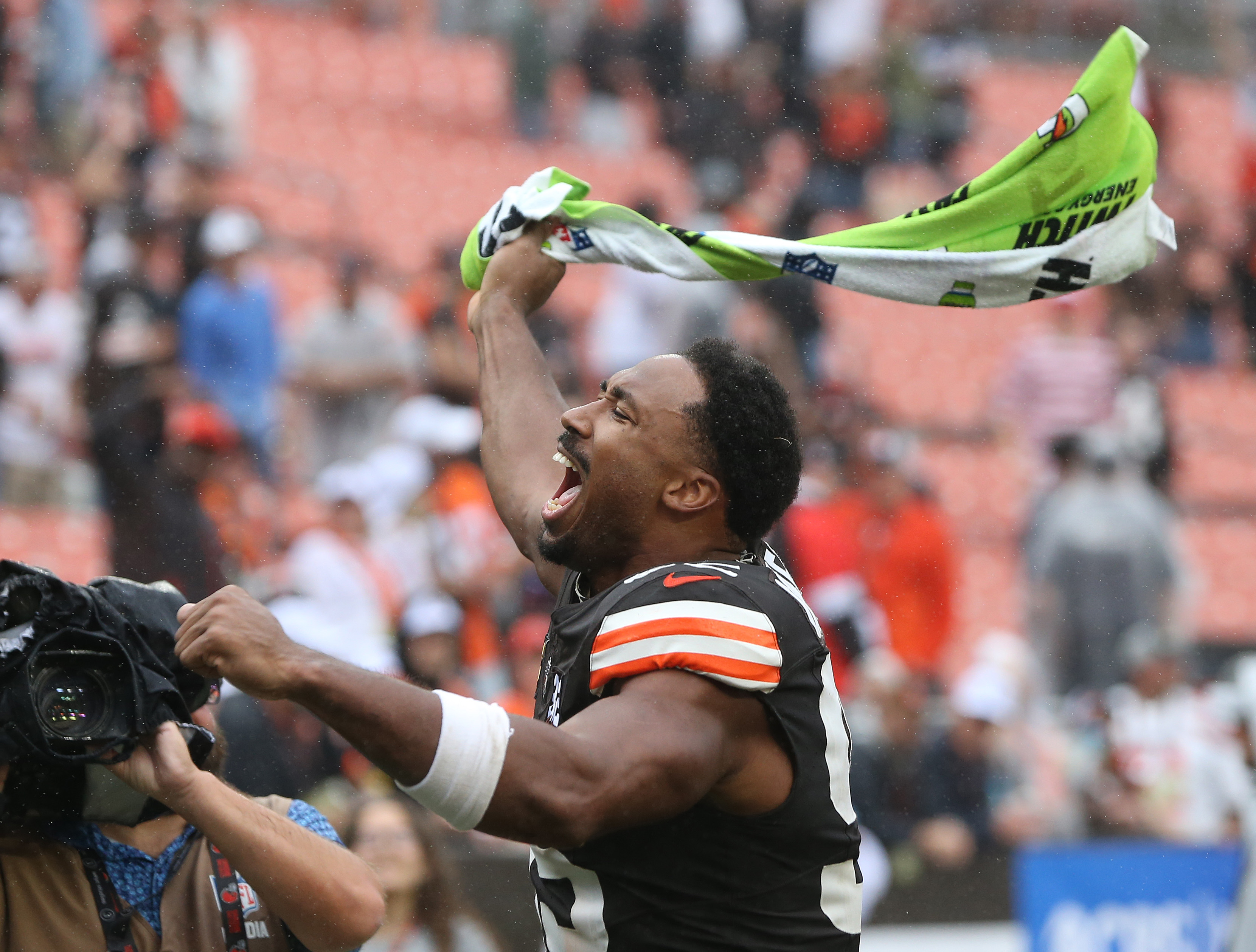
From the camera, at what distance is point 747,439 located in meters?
2.61

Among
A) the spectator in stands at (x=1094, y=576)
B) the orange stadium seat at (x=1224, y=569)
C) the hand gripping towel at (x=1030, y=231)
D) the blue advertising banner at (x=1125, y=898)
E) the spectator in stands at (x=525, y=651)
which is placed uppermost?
the hand gripping towel at (x=1030, y=231)

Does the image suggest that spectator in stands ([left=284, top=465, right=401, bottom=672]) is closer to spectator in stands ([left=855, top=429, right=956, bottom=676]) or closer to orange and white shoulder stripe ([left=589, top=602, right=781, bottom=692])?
spectator in stands ([left=855, top=429, right=956, bottom=676])

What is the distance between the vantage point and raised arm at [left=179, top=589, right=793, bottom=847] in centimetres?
196

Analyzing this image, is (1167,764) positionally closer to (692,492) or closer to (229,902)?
(692,492)

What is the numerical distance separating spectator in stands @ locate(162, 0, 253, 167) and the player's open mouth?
→ 6.30m

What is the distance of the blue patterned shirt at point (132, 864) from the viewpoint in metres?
2.43

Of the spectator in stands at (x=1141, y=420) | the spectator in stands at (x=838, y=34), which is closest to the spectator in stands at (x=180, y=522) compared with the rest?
the spectator in stands at (x=1141, y=420)

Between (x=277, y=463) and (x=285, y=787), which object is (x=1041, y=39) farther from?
(x=285, y=787)

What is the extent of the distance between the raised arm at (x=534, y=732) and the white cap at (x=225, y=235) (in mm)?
5621

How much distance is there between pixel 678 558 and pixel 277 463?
524cm

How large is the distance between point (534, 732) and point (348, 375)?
5.79m

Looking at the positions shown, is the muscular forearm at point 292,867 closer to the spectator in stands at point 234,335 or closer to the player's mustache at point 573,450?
the player's mustache at point 573,450

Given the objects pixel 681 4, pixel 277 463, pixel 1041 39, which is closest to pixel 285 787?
pixel 277 463

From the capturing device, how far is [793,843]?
236cm
